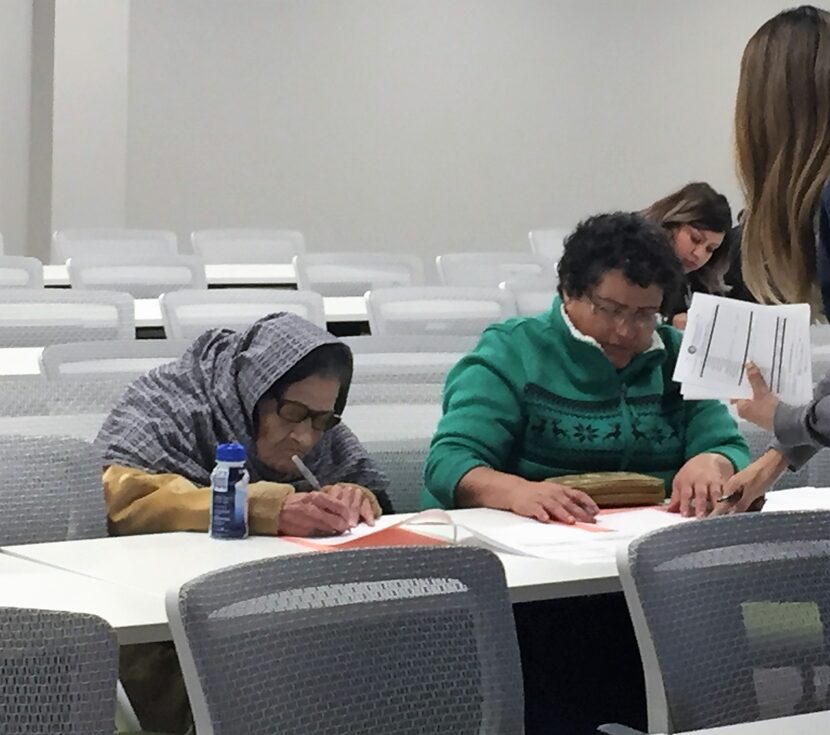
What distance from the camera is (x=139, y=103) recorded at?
9719 millimetres

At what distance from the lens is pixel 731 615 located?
2357 mm

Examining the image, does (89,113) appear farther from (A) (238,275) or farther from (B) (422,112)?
(A) (238,275)

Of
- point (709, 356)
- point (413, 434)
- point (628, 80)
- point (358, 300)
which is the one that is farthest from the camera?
point (628, 80)

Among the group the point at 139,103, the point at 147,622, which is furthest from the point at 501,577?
the point at 139,103

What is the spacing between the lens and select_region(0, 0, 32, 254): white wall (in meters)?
9.65

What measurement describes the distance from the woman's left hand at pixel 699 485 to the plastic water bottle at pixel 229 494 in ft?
2.97

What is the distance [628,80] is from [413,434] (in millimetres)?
7649

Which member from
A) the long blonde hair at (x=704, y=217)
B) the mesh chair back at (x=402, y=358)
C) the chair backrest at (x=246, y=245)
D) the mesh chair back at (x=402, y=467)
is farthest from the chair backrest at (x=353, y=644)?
the chair backrest at (x=246, y=245)

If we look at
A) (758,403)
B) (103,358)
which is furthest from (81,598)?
(103,358)

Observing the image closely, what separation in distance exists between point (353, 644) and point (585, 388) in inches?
60.3

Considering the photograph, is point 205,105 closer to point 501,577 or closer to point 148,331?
point 148,331

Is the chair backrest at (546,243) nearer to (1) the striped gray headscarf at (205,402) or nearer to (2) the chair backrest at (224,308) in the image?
(2) the chair backrest at (224,308)

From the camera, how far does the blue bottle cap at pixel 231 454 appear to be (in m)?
2.80

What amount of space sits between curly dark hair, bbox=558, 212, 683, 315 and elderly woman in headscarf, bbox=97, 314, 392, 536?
601mm
